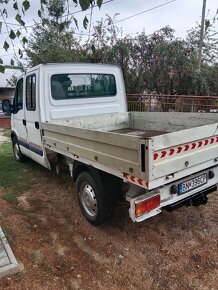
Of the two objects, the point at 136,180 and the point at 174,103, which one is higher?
the point at 174,103

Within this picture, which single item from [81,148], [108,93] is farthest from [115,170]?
[108,93]

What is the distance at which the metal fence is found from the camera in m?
8.91

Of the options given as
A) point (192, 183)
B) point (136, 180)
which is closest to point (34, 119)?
point (136, 180)

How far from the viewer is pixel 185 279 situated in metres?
2.78

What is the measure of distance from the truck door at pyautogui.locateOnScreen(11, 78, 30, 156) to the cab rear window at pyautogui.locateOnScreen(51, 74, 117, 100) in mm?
1071

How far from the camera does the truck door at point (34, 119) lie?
4.78 meters

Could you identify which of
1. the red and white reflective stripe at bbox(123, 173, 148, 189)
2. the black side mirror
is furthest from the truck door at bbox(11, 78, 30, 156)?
the red and white reflective stripe at bbox(123, 173, 148, 189)

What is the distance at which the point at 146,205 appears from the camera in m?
2.90

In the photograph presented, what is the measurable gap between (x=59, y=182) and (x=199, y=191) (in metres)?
3.06

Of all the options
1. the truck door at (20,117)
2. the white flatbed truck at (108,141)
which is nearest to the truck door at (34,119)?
the white flatbed truck at (108,141)

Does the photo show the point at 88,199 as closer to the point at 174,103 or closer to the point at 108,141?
the point at 108,141

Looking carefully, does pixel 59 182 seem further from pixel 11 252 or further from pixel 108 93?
pixel 11 252

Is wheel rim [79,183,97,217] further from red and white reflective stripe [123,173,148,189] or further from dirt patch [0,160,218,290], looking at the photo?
red and white reflective stripe [123,173,148,189]

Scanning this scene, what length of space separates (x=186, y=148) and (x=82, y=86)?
9.29ft
